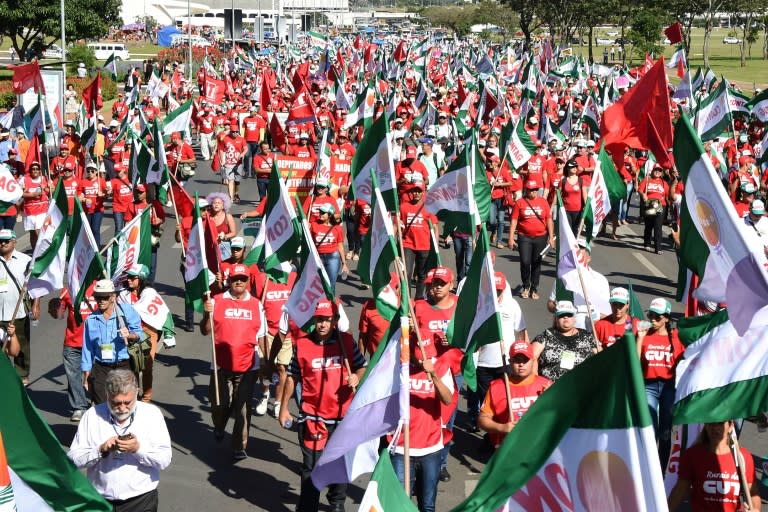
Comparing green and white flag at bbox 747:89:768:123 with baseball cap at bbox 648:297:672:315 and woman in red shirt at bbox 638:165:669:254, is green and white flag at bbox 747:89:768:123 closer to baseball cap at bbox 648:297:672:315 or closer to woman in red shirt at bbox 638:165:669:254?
woman in red shirt at bbox 638:165:669:254

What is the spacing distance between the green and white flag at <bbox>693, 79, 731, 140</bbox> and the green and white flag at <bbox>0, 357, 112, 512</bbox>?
1656cm

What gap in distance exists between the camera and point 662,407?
9000mm

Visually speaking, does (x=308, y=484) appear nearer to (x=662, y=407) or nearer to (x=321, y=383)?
(x=321, y=383)

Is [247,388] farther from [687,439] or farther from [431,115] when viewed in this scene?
[431,115]

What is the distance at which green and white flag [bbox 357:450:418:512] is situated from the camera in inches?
191

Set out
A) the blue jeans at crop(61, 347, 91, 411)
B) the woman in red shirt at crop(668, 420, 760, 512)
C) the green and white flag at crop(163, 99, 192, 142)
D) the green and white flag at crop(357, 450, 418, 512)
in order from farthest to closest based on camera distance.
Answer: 1. the green and white flag at crop(163, 99, 192, 142)
2. the blue jeans at crop(61, 347, 91, 411)
3. the woman in red shirt at crop(668, 420, 760, 512)
4. the green and white flag at crop(357, 450, 418, 512)

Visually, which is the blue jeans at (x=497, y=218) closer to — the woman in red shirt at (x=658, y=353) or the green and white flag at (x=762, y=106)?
the green and white flag at (x=762, y=106)

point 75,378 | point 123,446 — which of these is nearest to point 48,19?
point 75,378

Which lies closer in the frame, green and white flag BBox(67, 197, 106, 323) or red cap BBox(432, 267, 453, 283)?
red cap BBox(432, 267, 453, 283)

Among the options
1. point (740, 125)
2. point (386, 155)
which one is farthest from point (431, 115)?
point (386, 155)

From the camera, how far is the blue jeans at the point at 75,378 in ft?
33.9

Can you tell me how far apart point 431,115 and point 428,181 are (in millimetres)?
8726

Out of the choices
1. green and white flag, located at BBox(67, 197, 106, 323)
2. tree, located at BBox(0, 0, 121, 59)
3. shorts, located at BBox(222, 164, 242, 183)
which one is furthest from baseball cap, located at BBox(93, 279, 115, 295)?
tree, located at BBox(0, 0, 121, 59)

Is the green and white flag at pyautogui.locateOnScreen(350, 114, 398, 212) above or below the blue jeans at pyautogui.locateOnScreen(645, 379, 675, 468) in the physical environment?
above
